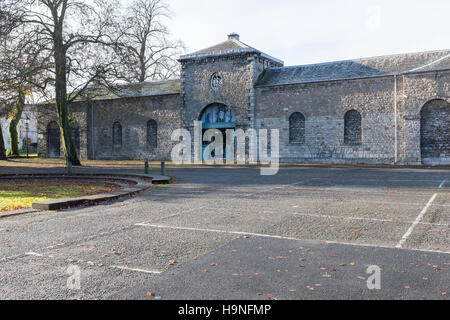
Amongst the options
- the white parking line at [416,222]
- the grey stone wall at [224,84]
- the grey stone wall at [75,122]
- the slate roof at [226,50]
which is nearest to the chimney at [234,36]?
the slate roof at [226,50]

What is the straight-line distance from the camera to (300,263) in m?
4.87

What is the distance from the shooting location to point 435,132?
24.9 metres

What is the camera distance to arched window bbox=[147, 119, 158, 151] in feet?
115

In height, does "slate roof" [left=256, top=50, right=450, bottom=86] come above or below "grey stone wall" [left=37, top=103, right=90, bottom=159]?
above

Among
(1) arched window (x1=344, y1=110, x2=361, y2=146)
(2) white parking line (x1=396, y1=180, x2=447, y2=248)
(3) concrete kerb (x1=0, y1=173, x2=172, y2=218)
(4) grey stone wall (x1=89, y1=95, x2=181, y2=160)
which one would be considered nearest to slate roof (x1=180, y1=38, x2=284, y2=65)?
(4) grey stone wall (x1=89, y1=95, x2=181, y2=160)

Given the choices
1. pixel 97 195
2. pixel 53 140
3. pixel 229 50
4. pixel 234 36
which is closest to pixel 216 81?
pixel 229 50

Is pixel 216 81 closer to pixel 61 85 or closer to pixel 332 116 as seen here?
pixel 332 116

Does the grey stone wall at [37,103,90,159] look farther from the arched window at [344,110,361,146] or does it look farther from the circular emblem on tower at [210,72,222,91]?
the arched window at [344,110,361,146]

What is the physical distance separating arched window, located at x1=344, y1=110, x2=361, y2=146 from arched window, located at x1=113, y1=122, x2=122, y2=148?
19.7m

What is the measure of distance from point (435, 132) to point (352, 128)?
4953mm

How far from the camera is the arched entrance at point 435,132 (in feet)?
81.1
